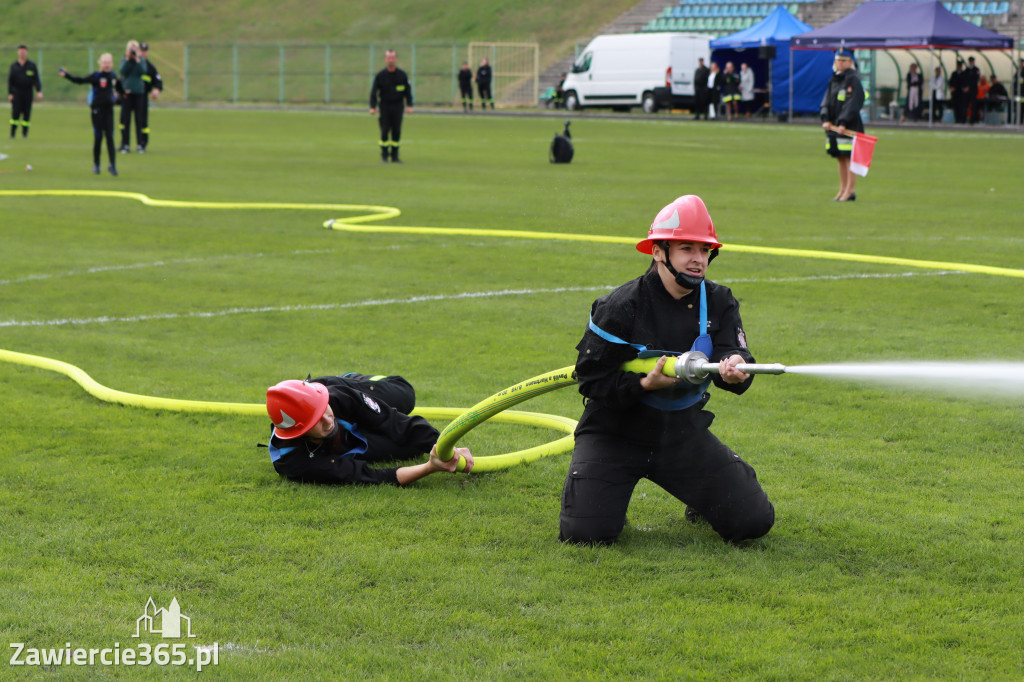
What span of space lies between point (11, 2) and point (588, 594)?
283ft

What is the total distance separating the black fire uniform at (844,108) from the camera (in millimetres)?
18484

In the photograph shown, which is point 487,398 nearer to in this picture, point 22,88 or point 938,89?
point 22,88

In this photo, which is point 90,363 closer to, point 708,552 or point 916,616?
point 708,552

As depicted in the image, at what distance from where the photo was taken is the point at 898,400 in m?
7.92

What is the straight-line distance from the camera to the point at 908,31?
3609 cm

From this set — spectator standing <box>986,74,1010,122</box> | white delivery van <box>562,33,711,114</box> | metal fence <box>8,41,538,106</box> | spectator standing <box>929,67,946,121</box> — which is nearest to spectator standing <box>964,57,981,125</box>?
spectator standing <box>986,74,1010,122</box>

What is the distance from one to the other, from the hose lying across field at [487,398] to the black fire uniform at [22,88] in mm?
17206

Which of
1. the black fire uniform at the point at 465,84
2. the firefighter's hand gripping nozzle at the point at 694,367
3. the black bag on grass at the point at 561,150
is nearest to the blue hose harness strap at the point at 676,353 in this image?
the firefighter's hand gripping nozzle at the point at 694,367

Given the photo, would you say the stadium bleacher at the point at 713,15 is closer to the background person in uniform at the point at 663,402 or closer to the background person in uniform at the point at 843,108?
the background person in uniform at the point at 843,108

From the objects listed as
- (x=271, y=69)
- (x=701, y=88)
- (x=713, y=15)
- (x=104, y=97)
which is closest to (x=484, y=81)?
(x=713, y=15)

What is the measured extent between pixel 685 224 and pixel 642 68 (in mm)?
44997

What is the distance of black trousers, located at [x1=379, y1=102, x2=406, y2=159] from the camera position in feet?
81.1

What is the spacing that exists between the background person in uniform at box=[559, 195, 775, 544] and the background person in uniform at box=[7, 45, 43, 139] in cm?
2932

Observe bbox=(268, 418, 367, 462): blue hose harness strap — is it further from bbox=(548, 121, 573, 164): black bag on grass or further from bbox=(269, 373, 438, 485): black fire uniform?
bbox=(548, 121, 573, 164): black bag on grass
